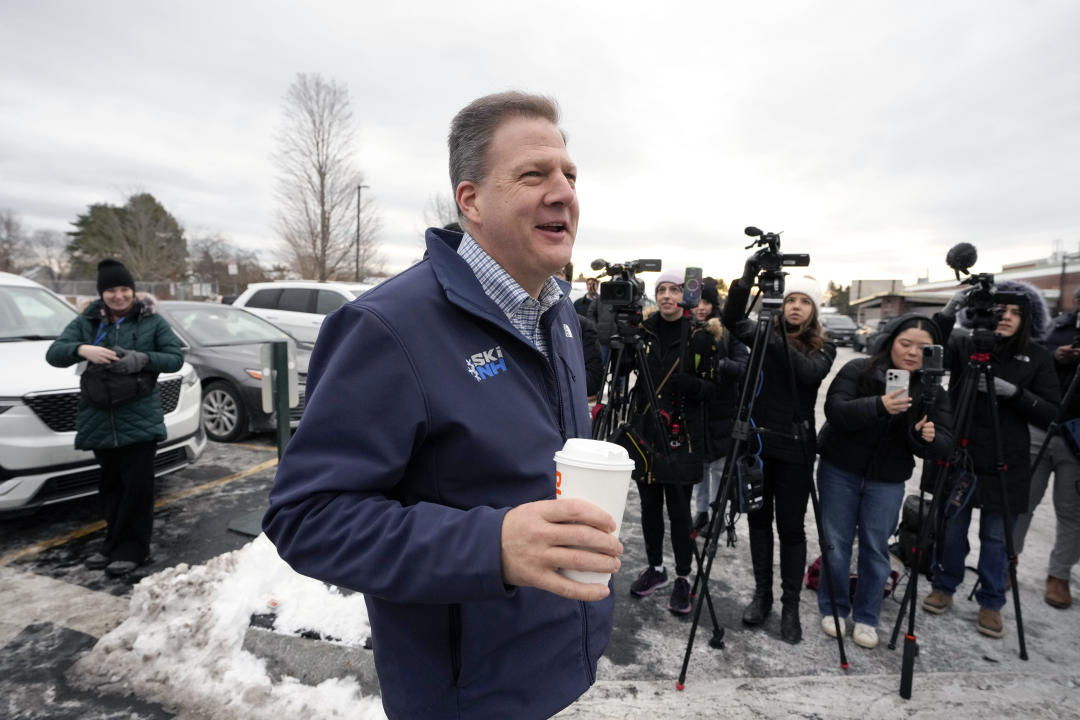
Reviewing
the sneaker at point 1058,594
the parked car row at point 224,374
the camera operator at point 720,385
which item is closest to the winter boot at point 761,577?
the camera operator at point 720,385

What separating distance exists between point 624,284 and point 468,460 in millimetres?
2321

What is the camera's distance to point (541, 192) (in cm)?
128

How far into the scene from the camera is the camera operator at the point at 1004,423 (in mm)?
3463

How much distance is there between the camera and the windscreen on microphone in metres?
3.17

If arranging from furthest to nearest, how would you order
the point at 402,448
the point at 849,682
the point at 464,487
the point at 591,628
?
1. the point at 849,682
2. the point at 591,628
3. the point at 464,487
4. the point at 402,448

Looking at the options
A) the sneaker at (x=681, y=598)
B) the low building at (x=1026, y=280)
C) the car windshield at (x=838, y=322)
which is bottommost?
the sneaker at (x=681, y=598)

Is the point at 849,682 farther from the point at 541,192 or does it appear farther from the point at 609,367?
the point at 541,192

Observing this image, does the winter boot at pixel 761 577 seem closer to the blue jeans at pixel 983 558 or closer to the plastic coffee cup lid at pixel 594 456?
the blue jeans at pixel 983 558

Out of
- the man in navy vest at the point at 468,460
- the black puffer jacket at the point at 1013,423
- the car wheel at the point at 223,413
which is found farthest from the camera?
the car wheel at the point at 223,413

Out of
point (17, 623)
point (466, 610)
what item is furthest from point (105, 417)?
point (466, 610)

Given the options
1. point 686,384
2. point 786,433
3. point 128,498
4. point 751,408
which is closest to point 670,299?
point 686,384

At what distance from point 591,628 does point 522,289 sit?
2.84 feet

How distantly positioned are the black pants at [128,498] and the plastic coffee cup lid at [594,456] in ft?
12.9

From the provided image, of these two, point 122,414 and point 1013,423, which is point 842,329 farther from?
point 122,414
